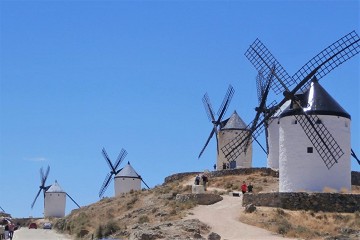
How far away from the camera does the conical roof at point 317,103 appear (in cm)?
3122

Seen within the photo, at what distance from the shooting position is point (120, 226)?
30797mm

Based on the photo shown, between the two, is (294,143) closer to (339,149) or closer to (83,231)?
(339,149)

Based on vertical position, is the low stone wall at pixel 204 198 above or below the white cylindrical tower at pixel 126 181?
below

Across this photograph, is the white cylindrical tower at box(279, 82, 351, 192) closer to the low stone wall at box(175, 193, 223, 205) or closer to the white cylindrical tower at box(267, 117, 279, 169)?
the low stone wall at box(175, 193, 223, 205)

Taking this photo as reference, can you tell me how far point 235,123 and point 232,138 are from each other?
1299 millimetres

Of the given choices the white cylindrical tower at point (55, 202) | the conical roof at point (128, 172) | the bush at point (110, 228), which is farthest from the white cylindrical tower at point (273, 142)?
the white cylindrical tower at point (55, 202)

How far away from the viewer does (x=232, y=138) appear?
157ft

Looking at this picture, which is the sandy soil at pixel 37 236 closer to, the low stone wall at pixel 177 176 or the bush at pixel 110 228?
the bush at pixel 110 228

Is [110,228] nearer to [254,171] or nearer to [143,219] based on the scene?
[143,219]

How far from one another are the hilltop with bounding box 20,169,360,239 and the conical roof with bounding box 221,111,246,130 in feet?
25.0

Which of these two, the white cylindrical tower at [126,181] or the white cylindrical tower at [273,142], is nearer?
the white cylindrical tower at [273,142]

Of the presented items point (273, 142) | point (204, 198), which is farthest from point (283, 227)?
point (273, 142)

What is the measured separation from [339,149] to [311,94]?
3.11m

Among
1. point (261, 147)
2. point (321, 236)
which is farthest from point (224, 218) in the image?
point (261, 147)
